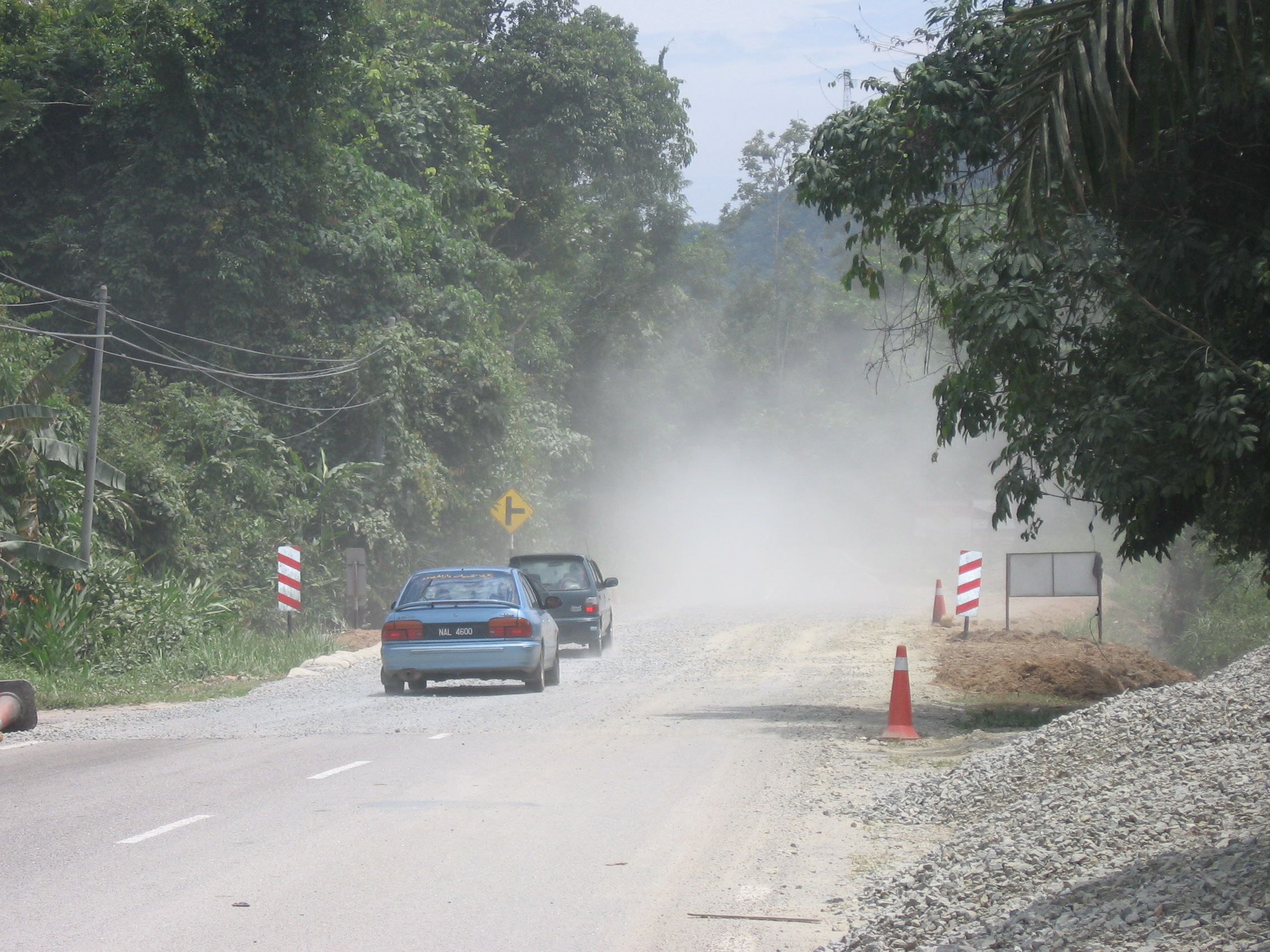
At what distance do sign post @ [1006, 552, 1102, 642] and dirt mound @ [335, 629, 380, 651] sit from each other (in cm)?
1195

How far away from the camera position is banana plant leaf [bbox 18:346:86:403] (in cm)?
1898

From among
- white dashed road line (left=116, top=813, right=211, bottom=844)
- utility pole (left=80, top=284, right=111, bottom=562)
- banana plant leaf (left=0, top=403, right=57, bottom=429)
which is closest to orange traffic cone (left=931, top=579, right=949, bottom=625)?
utility pole (left=80, top=284, right=111, bottom=562)

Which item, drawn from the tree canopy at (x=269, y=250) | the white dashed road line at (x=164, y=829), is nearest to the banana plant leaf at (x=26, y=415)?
the tree canopy at (x=269, y=250)

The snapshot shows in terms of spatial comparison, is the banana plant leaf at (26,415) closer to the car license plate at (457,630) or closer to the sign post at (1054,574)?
the car license plate at (457,630)

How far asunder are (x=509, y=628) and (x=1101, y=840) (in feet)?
35.7

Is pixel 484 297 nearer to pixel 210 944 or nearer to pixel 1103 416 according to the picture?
pixel 1103 416

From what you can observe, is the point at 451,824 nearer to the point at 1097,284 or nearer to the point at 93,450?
the point at 1097,284

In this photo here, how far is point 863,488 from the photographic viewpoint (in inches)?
3100

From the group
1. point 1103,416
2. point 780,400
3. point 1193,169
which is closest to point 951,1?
point 1193,169

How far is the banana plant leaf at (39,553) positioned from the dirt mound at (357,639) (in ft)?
20.9

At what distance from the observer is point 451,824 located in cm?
836

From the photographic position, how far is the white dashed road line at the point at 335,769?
1018cm

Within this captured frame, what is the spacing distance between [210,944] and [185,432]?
75.9 ft

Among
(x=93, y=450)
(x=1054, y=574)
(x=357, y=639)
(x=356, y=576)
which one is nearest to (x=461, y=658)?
(x=93, y=450)
